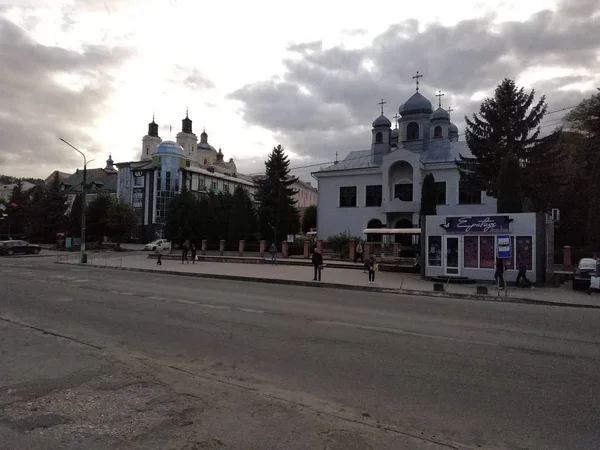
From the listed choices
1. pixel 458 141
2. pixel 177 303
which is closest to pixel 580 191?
pixel 458 141

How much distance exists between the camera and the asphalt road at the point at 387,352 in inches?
181

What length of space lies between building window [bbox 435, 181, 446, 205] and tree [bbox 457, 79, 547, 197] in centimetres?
778

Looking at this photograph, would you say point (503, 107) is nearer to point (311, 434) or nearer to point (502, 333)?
point (502, 333)

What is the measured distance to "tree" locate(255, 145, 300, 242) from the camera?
46.6 meters

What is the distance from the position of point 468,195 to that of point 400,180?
713 centimetres

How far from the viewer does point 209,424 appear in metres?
4.27

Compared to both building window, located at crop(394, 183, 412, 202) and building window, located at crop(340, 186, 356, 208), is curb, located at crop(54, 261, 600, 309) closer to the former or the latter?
building window, located at crop(340, 186, 356, 208)

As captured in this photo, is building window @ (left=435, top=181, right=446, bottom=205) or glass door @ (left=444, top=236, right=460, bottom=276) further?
building window @ (left=435, top=181, right=446, bottom=205)

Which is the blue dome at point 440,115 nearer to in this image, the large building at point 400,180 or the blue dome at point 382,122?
the large building at point 400,180

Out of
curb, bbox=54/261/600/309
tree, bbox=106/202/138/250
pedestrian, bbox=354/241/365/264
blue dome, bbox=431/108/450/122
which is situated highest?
blue dome, bbox=431/108/450/122

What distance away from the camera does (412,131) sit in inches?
2121

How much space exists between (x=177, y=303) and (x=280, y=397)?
8048 mm

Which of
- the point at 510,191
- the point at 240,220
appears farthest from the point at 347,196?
the point at 510,191

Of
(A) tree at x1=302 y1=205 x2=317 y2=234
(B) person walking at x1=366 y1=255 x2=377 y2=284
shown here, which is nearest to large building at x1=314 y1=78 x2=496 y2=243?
(B) person walking at x1=366 y1=255 x2=377 y2=284
